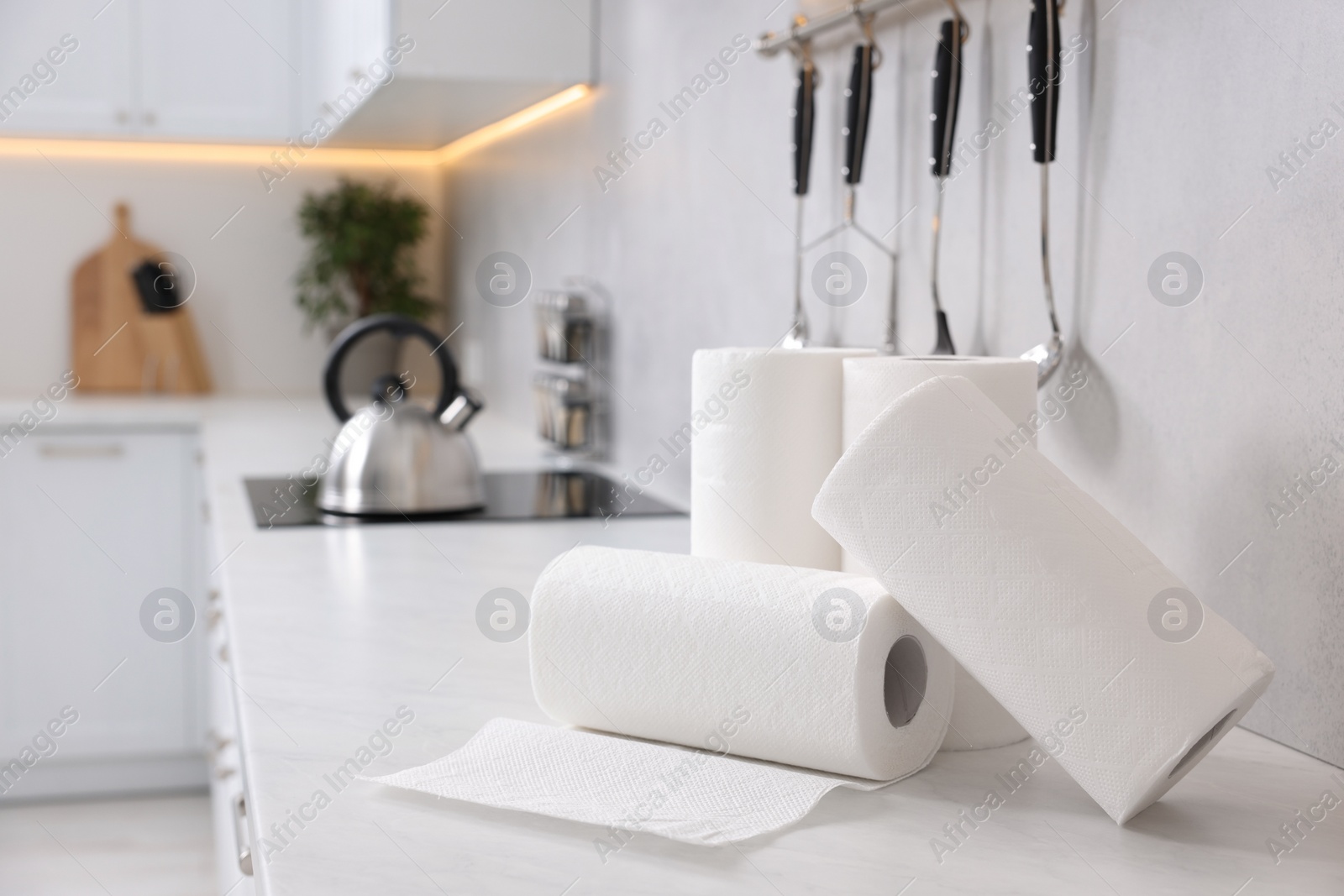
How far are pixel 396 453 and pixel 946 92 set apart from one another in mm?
863

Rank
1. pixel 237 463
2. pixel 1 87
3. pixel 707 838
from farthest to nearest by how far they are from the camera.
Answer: pixel 1 87, pixel 237 463, pixel 707 838

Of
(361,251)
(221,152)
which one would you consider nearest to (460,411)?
(361,251)

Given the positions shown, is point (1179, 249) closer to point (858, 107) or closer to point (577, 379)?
point (858, 107)

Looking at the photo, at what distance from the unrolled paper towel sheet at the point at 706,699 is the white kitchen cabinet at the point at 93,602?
194cm

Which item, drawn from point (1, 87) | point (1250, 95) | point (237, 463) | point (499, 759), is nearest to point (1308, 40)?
point (1250, 95)

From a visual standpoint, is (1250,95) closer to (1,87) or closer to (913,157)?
(913,157)

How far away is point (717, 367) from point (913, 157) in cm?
46

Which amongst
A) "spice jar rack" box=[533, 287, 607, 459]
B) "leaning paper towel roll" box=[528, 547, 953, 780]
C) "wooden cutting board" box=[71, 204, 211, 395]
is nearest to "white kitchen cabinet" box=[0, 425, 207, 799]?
"wooden cutting board" box=[71, 204, 211, 395]

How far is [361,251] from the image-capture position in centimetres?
311

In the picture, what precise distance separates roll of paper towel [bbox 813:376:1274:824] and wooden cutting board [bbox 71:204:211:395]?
2.89 m

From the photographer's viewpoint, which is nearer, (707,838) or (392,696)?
(707,838)

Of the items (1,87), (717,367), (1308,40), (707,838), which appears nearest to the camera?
(707,838)

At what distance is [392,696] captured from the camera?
33.5 inches

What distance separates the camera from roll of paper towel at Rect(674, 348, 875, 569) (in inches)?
31.5
